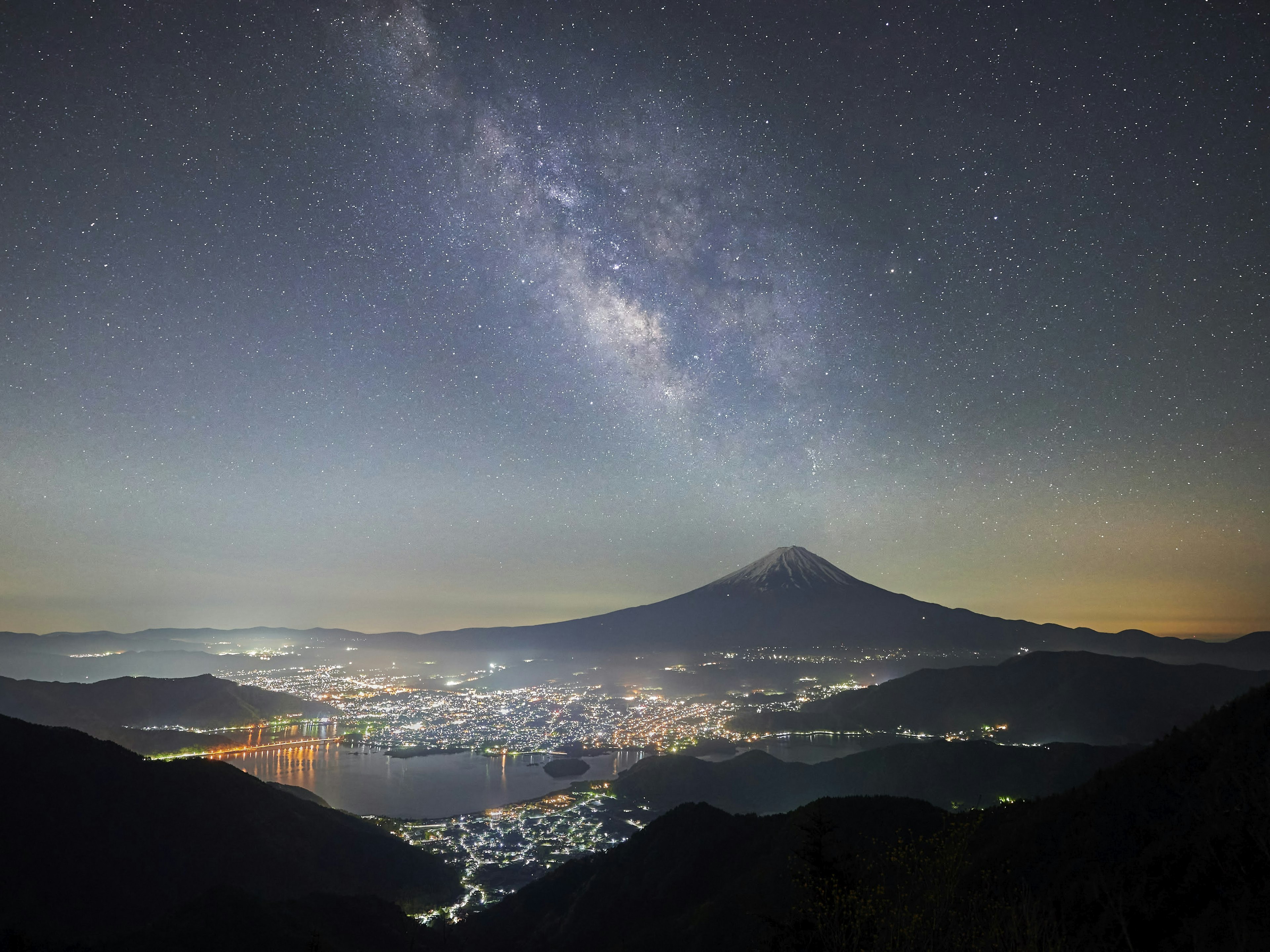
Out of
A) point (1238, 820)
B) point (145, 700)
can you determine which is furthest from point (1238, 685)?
point (145, 700)

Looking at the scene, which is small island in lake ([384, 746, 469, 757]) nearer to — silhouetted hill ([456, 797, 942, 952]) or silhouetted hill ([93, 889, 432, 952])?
silhouetted hill ([456, 797, 942, 952])

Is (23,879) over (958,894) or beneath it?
beneath

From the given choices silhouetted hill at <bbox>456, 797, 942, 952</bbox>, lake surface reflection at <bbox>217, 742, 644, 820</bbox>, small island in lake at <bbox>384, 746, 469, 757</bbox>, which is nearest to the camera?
silhouetted hill at <bbox>456, 797, 942, 952</bbox>

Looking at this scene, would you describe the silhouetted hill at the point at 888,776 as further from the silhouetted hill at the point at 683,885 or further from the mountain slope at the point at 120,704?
the mountain slope at the point at 120,704

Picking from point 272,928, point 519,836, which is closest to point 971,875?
point 272,928

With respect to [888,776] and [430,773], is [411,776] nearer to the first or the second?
[430,773]

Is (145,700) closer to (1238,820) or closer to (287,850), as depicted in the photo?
(287,850)

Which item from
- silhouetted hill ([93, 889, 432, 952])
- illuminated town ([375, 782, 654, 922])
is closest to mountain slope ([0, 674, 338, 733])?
illuminated town ([375, 782, 654, 922])

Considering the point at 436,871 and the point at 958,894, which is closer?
the point at 958,894
